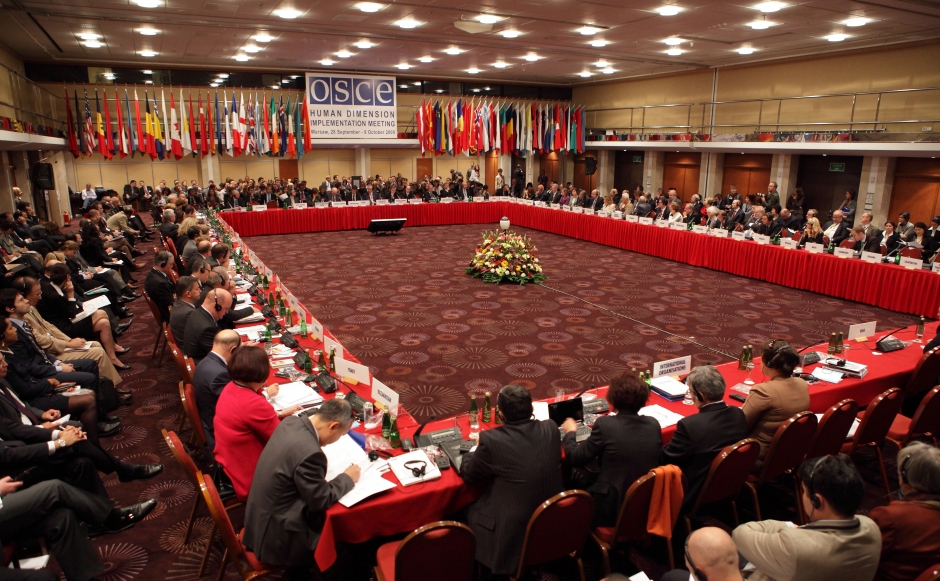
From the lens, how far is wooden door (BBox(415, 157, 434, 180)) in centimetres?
2394

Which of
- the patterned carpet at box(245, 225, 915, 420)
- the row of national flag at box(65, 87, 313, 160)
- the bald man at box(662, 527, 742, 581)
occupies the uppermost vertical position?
the row of national flag at box(65, 87, 313, 160)

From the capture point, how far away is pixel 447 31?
12.1 m

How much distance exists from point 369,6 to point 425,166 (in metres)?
14.1

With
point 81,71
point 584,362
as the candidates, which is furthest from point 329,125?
point 584,362

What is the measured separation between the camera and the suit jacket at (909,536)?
2.31m

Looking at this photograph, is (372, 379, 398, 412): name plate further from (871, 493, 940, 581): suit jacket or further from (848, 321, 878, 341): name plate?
(848, 321, 878, 341): name plate

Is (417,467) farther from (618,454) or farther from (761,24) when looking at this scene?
(761,24)

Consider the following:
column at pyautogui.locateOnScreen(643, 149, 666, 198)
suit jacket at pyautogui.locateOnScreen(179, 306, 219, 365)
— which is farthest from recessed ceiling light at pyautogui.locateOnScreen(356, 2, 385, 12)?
column at pyautogui.locateOnScreen(643, 149, 666, 198)

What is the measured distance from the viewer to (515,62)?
16.8 metres

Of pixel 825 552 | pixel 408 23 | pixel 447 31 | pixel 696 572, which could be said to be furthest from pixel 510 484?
pixel 447 31

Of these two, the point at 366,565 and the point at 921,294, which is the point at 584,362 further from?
the point at 921,294

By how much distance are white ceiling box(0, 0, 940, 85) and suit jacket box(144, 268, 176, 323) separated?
5.61 meters

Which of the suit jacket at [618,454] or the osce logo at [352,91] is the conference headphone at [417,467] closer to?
the suit jacket at [618,454]

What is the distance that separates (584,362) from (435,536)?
14.0 ft
